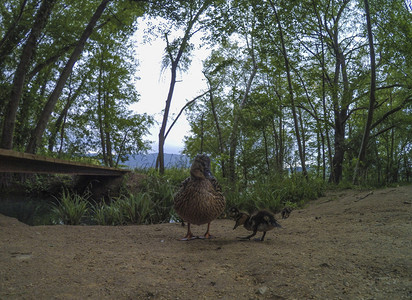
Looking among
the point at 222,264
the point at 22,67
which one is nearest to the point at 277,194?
the point at 222,264

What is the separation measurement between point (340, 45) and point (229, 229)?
10064 millimetres

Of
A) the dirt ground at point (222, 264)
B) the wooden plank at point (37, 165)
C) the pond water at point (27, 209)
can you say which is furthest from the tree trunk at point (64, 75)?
the dirt ground at point (222, 264)

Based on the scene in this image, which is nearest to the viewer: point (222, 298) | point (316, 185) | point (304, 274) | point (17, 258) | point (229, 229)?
point (222, 298)

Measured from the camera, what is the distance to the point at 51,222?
669cm

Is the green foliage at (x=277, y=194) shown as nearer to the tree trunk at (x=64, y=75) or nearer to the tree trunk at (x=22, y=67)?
the tree trunk at (x=64, y=75)

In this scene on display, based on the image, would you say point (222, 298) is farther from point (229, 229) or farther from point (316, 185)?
point (316, 185)

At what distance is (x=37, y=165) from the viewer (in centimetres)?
745

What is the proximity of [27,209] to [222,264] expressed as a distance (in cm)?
729

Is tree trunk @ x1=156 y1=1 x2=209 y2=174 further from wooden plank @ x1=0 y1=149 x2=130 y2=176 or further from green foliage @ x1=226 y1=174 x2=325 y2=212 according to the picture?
green foliage @ x1=226 y1=174 x2=325 y2=212

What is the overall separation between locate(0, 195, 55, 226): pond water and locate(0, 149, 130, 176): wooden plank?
3.35 feet

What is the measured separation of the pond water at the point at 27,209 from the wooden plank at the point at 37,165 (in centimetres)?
102

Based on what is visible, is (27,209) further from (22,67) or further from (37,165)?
(22,67)

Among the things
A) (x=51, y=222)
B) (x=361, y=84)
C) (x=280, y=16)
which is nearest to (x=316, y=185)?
(x=361, y=84)

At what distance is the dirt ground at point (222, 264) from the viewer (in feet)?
7.07
